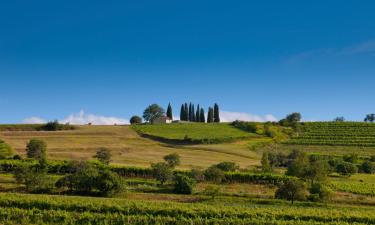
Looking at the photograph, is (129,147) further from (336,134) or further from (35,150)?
(336,134)

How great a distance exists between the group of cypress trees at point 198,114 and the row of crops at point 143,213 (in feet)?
424

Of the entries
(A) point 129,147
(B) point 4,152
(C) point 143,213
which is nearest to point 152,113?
(A) point 129,147

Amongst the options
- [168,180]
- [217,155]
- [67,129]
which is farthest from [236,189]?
[67,129]

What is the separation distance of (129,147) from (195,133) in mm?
26820

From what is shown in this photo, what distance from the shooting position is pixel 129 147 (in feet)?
328

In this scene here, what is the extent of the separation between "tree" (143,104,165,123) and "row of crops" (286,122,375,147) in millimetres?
48671

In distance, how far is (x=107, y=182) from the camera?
159 feet

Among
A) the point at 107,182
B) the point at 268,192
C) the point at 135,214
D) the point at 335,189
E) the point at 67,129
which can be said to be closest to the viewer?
the point at 135,214

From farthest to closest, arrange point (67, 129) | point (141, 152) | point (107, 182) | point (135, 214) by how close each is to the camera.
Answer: point (67, 129), point (141, 152), point (107, 182), point (135, 214)

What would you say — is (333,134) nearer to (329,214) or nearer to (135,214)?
(329,214)

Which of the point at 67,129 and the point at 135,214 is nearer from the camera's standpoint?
the point at 135,214

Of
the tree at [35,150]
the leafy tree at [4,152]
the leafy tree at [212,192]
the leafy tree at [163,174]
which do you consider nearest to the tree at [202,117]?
the tree at [35,150]

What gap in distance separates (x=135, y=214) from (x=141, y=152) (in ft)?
184

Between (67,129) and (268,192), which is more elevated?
(67,129)
